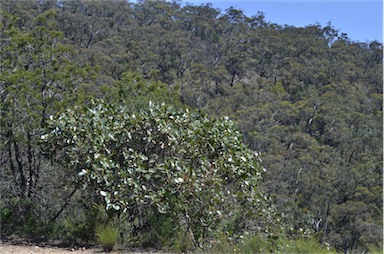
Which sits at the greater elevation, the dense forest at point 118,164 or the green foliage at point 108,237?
the dense forest at point 118,164

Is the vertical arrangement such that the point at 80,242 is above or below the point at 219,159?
below

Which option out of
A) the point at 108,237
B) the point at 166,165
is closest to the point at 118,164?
the point at 166,165

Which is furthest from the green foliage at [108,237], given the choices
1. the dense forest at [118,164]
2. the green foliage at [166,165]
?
the green foliage at [166,165]

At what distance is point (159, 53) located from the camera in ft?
121

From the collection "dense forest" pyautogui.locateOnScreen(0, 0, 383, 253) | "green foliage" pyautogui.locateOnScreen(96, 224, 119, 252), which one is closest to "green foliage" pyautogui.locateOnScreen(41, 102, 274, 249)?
"dense forest" pyautogui.locateOnScreen(0, 0, 383, 253)

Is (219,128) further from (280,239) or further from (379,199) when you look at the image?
(379,199)

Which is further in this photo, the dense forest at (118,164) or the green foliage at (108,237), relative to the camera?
the dense forest at (118,164)

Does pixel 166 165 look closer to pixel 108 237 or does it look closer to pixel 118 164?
pixel 118 164

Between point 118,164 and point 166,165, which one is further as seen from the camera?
point 118,164

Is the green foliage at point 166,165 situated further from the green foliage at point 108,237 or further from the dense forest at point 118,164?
Result: the green foliage at point 108,237

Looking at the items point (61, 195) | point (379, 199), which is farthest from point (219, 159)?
point (379, 199)

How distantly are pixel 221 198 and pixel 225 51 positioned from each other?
3810 centimetres

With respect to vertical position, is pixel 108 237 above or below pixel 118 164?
below

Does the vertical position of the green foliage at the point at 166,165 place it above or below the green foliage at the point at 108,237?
above
